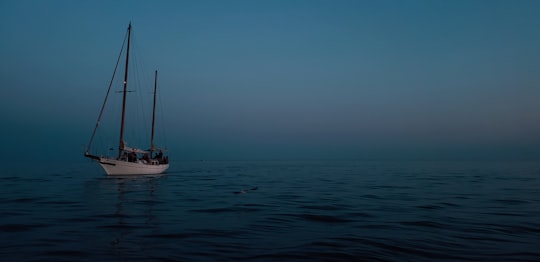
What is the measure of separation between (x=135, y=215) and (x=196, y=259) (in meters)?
8.26

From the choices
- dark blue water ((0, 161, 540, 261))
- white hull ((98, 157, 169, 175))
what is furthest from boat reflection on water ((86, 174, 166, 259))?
white hull ((98, 157, 169, 175))

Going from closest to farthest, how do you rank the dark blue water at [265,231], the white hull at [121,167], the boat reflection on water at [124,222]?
the dark blue water at [265,231], the boat reflection on water at [124,222], the white hull at [121,167]

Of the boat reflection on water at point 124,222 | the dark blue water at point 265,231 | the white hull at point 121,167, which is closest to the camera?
the dark blue water at point 265,231

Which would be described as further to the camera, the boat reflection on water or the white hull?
the white hull

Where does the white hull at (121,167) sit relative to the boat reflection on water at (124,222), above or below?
below

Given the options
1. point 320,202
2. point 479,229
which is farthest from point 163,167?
point 479,229

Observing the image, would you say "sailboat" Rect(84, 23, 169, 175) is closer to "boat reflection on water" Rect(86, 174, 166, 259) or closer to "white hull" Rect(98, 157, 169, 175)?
"white hull" Rect(98, 157, 169, 175)

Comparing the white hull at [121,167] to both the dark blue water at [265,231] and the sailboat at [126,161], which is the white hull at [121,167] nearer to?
the sailboat at [126,161]

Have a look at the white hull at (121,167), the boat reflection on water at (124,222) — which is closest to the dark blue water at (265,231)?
the boat reflection on water at (124,222)

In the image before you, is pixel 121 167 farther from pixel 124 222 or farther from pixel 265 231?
pixel 265 231

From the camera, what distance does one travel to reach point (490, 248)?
34.0ft

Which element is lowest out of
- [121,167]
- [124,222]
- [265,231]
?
[121,167]

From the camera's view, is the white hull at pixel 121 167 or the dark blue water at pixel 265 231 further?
the white hull at pixel 121 167

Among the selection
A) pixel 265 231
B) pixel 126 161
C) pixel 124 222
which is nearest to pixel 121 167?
pixel 126 161
